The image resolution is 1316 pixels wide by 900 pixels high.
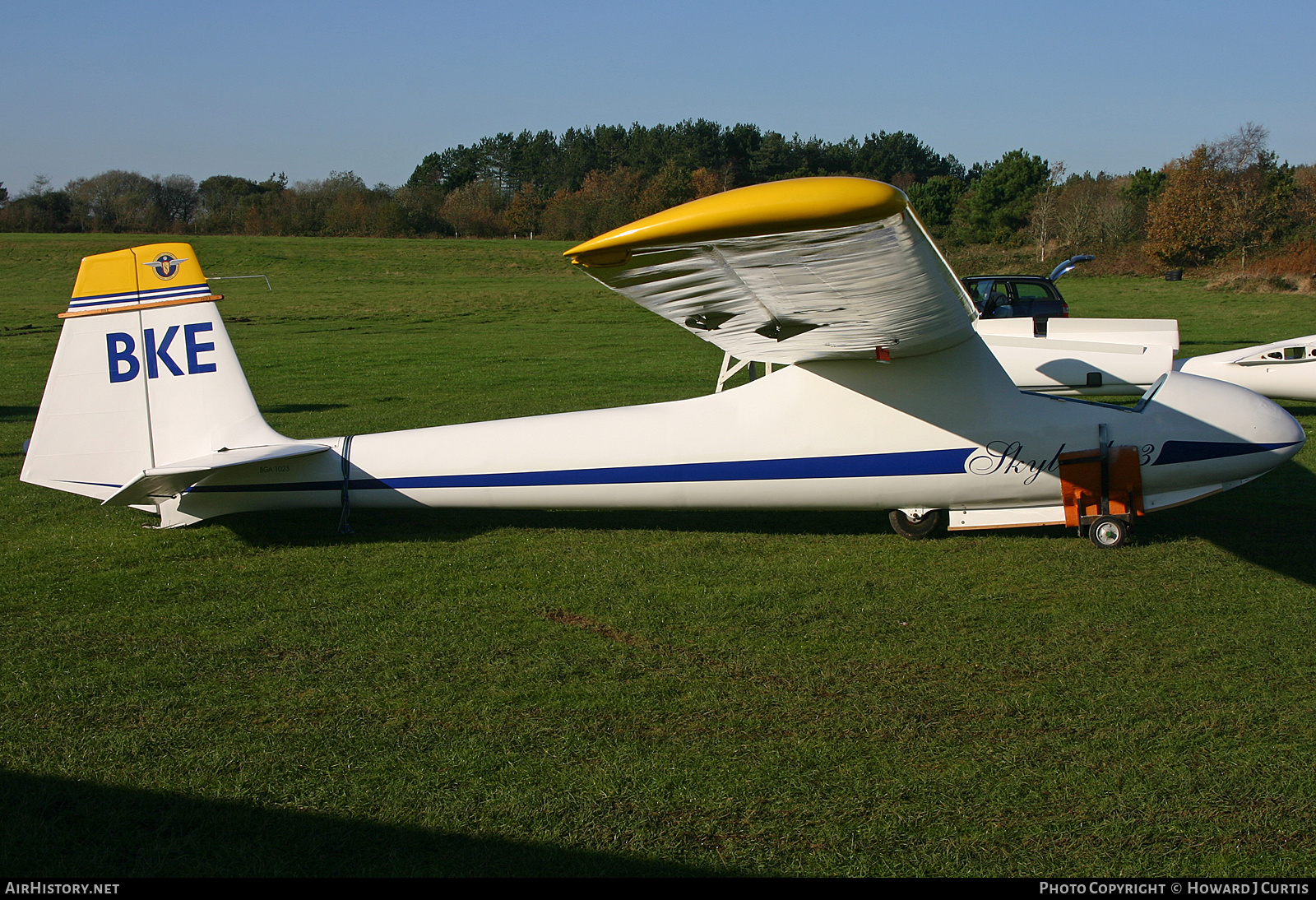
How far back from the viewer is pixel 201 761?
A: 3.66 metres

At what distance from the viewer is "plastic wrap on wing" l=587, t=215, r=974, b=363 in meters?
3.52

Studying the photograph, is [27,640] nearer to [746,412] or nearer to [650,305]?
[650,305]

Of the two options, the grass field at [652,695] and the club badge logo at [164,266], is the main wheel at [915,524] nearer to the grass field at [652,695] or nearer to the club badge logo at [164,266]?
the grass field at [652,695]

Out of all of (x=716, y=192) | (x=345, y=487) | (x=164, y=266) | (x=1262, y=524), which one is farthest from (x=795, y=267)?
(x=716, y=192)

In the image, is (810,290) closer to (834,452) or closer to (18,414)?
(834,452)

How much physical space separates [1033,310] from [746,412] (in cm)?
1116

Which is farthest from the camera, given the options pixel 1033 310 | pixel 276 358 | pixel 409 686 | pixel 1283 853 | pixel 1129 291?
pixel 1129 291

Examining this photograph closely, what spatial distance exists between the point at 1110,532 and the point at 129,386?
6.70m

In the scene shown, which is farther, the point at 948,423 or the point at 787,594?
the point at 948,423

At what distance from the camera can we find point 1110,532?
645cm

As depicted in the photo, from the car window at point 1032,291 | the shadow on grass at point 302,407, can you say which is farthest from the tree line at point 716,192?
the shadow on grass at point 302,407

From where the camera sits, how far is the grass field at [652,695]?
3150 millimetres

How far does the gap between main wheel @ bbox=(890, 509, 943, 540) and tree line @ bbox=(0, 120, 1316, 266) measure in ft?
143

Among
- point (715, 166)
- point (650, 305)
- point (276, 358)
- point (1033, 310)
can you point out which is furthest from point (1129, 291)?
→ point (715, 166)
